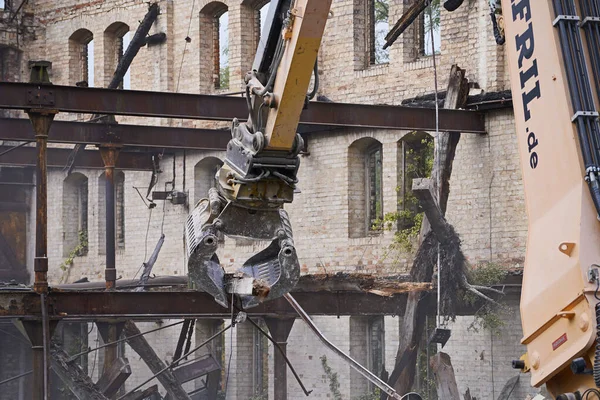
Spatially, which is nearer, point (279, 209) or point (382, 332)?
point (279, 209)

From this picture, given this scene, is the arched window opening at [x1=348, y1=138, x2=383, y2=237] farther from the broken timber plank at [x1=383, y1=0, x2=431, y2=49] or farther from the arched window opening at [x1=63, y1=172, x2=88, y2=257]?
the arched window opening at [x1=63, y1=172, x2=88, y2=257]

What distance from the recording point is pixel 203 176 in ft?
84.2

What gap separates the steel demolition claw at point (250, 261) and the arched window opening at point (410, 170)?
1332cm

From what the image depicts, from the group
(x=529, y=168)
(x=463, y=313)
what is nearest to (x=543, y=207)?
(x=529, y=168)

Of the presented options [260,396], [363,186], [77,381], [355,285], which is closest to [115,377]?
[77,381]

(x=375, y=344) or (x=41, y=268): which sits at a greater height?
(x=375, y=344)

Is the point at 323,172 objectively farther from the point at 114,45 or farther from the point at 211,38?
the point at 114,45

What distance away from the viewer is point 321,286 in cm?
1788

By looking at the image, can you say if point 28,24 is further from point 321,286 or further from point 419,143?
point 321,286

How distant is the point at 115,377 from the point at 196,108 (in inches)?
236

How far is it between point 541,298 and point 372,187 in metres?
16.0

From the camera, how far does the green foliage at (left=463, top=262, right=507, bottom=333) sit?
18422 millimetres

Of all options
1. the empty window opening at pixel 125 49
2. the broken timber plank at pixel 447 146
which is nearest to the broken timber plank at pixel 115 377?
the broken timber plank at pixel 447 146

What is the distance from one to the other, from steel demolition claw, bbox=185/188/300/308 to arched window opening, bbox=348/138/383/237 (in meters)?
14.5
